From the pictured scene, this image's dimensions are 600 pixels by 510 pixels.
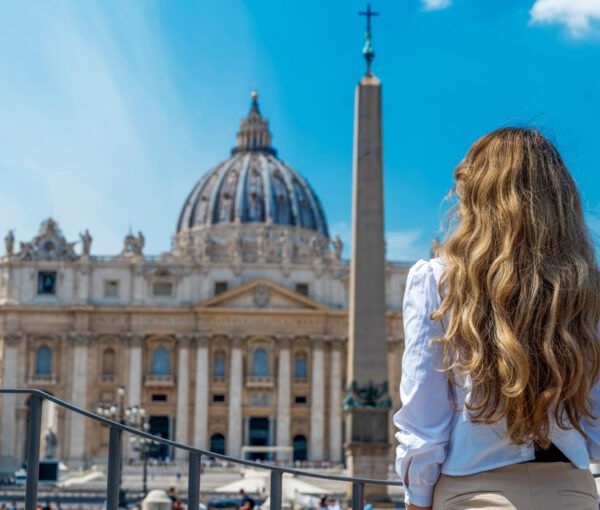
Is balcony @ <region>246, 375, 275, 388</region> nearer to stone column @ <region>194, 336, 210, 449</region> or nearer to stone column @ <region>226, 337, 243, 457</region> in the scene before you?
stone column @ <region>226, 337, 243, 457</region>

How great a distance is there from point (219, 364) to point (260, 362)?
258 cm

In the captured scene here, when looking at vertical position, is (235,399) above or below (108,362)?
below

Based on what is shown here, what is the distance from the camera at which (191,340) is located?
210 ft

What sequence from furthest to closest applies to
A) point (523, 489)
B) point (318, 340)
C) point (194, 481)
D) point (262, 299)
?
1. point (318, 340)
2. point (262, 299)
3. point (194, 481)
4. point (523, 489)

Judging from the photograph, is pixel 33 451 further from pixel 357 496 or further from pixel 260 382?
pixel 260 382

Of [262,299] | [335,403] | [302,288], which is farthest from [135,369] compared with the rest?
[335,403]

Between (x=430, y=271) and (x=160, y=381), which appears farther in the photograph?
(x=160, y=381)

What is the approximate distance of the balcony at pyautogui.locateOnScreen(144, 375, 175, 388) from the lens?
208ft

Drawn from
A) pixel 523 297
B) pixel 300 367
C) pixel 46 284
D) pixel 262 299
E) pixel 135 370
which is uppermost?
pixel 46 284

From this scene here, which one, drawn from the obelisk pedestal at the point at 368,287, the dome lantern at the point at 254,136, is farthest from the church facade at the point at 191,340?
the obelisk pedestal at the point at 368,287

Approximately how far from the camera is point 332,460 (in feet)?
208

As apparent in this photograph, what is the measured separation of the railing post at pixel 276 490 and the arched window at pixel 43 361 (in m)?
62.2

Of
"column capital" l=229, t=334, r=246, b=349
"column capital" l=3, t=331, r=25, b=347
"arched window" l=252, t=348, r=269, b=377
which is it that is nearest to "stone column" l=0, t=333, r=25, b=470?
"column capital" l=3, t=331, r=25, b=347

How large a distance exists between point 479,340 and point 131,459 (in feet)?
192
